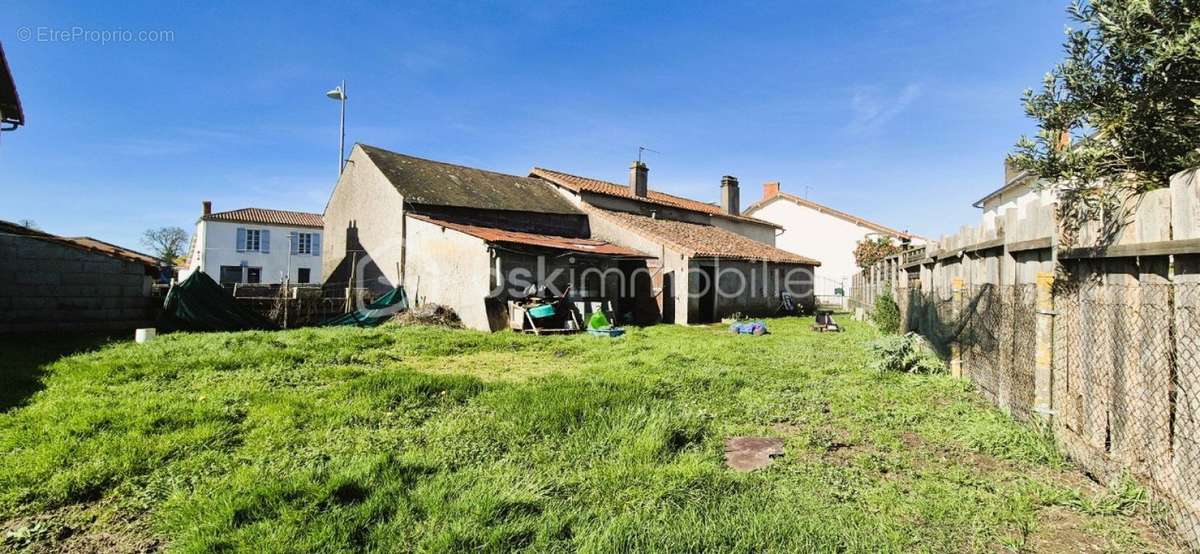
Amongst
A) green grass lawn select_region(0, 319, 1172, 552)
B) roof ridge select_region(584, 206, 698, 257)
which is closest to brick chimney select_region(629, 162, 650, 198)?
roof ridge select_region(584, 206, 698, 257)

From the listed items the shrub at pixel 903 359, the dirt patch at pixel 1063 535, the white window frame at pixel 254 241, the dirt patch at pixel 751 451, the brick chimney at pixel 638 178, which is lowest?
the dirt patch at pixel 1063 535

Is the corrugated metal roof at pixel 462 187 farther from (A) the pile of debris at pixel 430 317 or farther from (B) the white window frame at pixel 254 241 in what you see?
(B) the white window frame at pixel 254 241

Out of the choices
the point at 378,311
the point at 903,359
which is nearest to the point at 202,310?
the point at 378,311

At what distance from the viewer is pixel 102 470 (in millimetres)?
3920

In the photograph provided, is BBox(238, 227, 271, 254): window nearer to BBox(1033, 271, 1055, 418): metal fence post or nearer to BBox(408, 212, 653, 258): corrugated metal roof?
BBox(408, 212, 653, 258): corrugated metal roof

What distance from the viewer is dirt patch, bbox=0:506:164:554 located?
307 centimetres

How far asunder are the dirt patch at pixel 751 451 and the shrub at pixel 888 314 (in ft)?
29.3

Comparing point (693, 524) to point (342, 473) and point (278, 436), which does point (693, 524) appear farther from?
point (278, 436)

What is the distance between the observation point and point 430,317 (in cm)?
1457

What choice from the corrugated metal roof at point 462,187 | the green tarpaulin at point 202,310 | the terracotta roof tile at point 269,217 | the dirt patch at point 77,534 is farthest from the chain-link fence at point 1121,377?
the terracotta roof tile at point 269,217

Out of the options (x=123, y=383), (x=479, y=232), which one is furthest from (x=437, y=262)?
(x=123, y=383)

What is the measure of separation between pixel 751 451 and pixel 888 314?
398 inches

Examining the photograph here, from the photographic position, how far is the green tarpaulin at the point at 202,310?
41.4ft

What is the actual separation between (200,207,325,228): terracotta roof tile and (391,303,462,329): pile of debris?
2915cm
